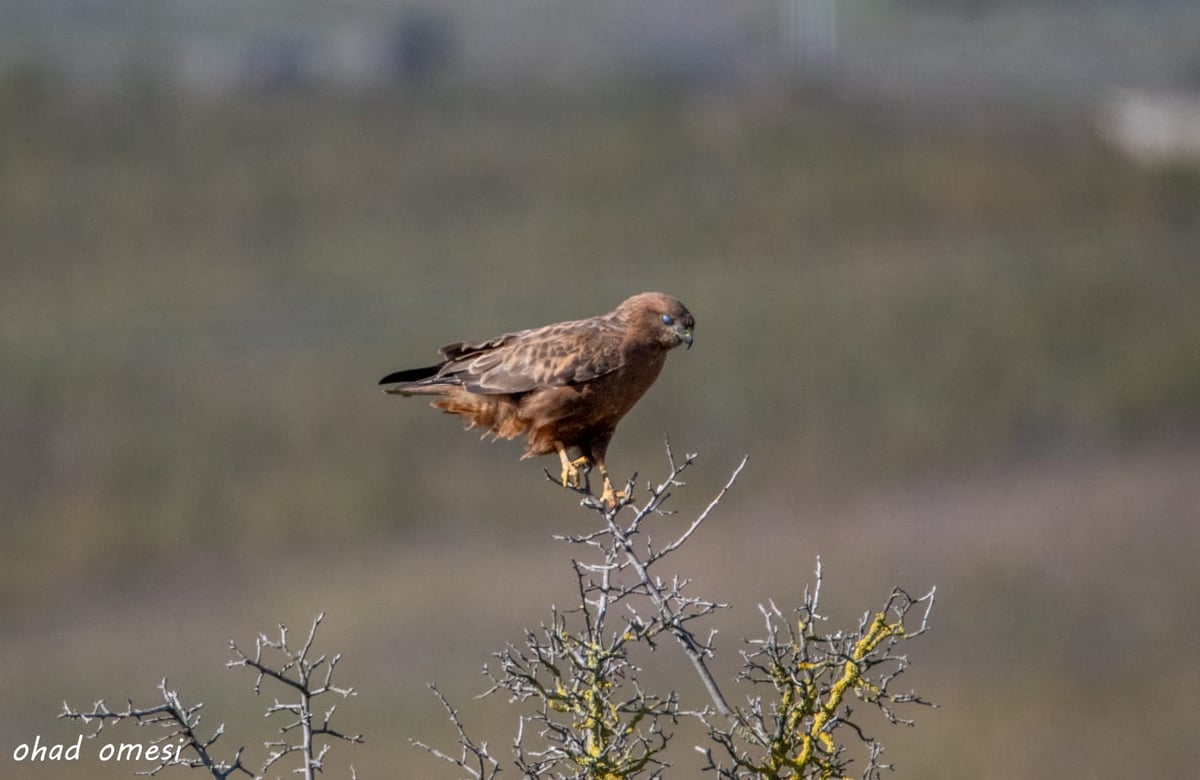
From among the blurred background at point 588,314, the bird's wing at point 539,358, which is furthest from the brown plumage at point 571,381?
the blurred background at point 588,314

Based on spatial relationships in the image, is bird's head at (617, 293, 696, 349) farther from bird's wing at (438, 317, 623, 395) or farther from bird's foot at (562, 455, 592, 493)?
bird's foot at (562, 455, 592, 493)

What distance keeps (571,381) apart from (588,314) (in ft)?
101

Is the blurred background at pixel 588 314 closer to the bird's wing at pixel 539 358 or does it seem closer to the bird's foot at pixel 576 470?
the bird's wing at pixel 539 358

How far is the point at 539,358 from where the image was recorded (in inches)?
352

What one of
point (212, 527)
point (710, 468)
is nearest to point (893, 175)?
point (710, 468)

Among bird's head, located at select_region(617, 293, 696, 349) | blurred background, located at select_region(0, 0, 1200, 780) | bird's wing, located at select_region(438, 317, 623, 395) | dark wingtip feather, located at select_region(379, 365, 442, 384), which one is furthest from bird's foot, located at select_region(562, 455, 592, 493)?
blurred background, located at select_region(0, 0, 1200, 780)

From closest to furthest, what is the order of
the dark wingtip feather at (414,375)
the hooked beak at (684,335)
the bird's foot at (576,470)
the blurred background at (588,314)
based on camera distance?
the bird's foot at (576,470), the hooked beak at (684,335), the dark wingtip feather at (414,375), the blurred background at (588,314)

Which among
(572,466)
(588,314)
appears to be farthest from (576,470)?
(588,314)

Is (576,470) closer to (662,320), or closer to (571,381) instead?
(571,381)

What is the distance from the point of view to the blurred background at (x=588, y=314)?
26812 millimetres

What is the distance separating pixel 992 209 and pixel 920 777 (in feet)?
110

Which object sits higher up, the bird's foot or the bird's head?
the bird's head

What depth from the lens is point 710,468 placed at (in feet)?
108

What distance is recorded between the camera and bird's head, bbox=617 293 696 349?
8828mm
